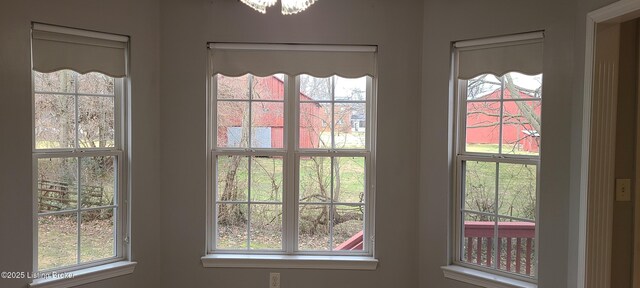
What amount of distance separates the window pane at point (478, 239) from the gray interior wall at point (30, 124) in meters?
2.22

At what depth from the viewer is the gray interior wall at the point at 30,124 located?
2854 mm

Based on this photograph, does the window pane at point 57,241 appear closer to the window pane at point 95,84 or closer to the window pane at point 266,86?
the window pane at point 95,84

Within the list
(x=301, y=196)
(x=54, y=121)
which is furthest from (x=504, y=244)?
(x=54, y=121)

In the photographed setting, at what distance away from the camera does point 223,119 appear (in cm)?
370

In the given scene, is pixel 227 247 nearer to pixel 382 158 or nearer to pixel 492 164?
pixel 382 158

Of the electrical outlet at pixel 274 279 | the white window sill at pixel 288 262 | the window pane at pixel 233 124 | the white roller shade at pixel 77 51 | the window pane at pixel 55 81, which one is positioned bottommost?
the electrical outlet at pixel 274 279

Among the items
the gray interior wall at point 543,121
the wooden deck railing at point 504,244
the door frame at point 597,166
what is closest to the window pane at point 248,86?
the gray interior wall at point 543,121

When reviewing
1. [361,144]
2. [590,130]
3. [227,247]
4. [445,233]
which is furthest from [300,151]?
[590,130]

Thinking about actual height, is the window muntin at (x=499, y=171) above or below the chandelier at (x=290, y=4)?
below

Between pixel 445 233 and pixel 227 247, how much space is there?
1.60 meters

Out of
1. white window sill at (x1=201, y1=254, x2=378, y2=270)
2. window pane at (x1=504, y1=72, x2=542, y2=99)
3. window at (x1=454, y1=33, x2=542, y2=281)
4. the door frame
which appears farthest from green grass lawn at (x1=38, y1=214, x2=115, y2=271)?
the door frame

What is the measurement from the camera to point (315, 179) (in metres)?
3.72

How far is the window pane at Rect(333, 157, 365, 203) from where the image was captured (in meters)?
3.72

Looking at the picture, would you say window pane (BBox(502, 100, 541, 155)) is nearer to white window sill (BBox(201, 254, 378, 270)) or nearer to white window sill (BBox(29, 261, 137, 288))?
white window sill (BBox(201, 254, 378, 270))
